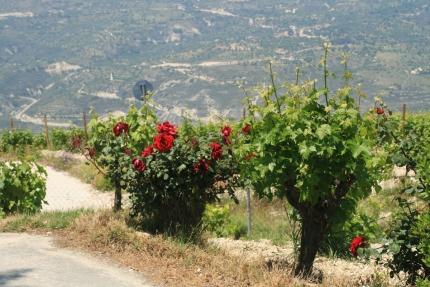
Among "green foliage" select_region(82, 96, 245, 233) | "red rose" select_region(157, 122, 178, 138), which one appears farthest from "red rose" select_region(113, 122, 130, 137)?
"red rose" select_region(157, 122, 178, 138)

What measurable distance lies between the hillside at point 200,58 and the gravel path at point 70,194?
28.5 meters

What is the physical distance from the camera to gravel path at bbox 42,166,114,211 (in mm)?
11344

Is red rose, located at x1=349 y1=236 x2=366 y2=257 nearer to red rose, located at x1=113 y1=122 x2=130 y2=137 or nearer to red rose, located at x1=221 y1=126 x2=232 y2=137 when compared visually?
red rose, located at x1=221 y1=126 x2=232 y2=137

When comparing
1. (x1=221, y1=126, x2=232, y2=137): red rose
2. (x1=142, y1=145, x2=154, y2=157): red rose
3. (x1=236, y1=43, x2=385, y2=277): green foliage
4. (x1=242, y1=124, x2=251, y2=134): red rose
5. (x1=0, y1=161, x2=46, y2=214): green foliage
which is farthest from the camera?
(x1=0, y1=161, x2=46, y2=214): green foliage

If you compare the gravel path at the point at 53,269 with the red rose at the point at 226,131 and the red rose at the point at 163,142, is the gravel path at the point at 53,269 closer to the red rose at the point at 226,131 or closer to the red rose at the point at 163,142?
the red rose at the point at 163,142

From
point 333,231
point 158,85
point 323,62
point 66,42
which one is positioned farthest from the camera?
point 66,42

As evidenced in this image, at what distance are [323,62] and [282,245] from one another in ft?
9.82

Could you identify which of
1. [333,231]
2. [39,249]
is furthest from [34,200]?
[333,231]

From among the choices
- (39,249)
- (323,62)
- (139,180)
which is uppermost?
(323,62)

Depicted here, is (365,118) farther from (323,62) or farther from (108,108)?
(108,108)

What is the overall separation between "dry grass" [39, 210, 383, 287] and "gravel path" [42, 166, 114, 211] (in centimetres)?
472

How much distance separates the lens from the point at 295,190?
16.0 ft

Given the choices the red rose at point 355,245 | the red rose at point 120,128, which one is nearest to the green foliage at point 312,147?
the red rose at point 355,245

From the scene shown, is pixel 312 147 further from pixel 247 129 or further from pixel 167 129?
pixel 167 129
